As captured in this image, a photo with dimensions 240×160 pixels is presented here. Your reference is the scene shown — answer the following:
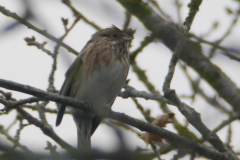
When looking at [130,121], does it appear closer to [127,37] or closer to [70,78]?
[70,78]

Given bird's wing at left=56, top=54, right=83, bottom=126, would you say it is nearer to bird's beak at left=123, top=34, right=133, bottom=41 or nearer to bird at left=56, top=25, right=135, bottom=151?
bird at left=56, top=25, right=135, bottom=151

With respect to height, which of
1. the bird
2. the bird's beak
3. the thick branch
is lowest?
the thick branch

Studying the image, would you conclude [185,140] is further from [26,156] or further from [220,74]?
[26,156]

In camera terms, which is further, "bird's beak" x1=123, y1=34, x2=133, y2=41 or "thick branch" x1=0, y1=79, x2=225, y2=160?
"bird's beak" x1=123, y1=34, x2=133, y2=41

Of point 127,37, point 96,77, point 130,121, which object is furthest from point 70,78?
point 130,121

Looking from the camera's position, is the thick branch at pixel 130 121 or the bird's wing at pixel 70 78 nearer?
the thick branch at pixel 130 121

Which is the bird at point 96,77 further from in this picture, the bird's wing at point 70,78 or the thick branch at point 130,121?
the thick branch at point 130,121

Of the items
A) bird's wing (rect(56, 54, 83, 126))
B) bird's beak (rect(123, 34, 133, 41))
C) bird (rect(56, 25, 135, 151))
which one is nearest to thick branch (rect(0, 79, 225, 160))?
bird (rect(56, 25, 135, 151))

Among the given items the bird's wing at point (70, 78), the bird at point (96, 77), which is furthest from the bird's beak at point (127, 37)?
the bird's wing at point (70, 78)
